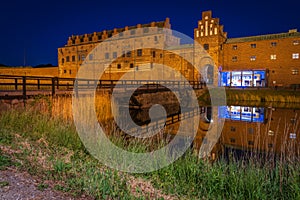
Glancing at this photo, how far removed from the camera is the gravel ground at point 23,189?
2.74 metres

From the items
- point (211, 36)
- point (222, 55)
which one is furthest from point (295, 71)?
point (211, 36)

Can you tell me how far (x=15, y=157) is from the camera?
13.6 feet

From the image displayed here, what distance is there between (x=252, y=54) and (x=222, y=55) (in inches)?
158

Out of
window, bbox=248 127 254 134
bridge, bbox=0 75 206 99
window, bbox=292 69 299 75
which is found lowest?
window, bbox=248 127 254 134

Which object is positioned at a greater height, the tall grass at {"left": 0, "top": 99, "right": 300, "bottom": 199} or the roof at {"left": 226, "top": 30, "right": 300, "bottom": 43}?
the roof at {"left": 226, "top": 30, "right": 300, "bottom": 43}

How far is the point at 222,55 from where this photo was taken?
1272 inches

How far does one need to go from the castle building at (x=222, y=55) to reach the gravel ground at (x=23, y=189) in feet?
99.4

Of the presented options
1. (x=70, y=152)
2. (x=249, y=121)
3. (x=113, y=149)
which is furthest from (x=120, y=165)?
(x=249, y=121)

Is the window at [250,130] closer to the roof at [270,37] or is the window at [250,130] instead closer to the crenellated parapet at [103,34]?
the roof at [270,37]

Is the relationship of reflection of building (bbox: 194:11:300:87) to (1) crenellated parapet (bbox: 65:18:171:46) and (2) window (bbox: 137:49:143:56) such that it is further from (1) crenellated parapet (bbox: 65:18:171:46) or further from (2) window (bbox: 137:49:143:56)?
(2) window (bbox: 137:49:143:56)

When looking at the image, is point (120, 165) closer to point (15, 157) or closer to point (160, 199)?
point (160, 199)

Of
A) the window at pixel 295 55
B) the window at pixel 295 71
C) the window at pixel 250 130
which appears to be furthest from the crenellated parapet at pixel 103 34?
the window at pixel 250 130

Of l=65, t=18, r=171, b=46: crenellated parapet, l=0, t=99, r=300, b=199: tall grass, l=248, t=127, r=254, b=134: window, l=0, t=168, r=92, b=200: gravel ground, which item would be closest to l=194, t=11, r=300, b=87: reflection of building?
l=65, t=18, r=171, b=46: crenellated parapet

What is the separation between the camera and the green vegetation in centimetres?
334
